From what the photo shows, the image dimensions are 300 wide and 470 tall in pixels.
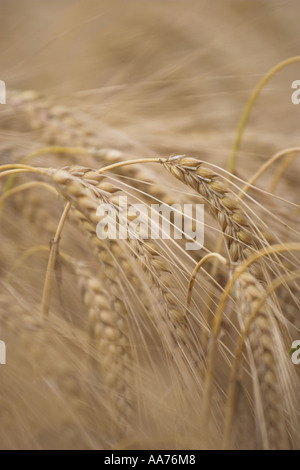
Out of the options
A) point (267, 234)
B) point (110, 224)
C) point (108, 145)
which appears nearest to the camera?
point (110, 224)

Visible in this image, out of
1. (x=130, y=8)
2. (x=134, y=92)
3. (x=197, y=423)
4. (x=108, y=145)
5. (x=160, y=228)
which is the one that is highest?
(x=130, y=8)

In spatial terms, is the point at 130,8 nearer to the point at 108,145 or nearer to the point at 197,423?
the point at 108,145

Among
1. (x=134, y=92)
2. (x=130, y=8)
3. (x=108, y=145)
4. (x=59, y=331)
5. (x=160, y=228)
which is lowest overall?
(x=59, y=331)

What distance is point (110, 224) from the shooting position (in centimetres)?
51

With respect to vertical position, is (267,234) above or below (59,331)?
above

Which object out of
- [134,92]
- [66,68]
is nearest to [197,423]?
[134,92]

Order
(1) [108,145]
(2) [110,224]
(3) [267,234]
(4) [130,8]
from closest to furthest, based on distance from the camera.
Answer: (2) [110,224] → (3) [267,234] → (1) [108,145] → (4) [130,8]

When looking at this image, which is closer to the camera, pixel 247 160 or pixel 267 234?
pixel 267 234

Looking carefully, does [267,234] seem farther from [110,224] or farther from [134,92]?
[134,92]

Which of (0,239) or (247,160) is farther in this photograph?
(247,160)

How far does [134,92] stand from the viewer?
0.81 metres

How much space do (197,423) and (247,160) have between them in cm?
47

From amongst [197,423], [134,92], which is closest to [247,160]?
[134,92]

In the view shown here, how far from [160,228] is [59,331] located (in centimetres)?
20
